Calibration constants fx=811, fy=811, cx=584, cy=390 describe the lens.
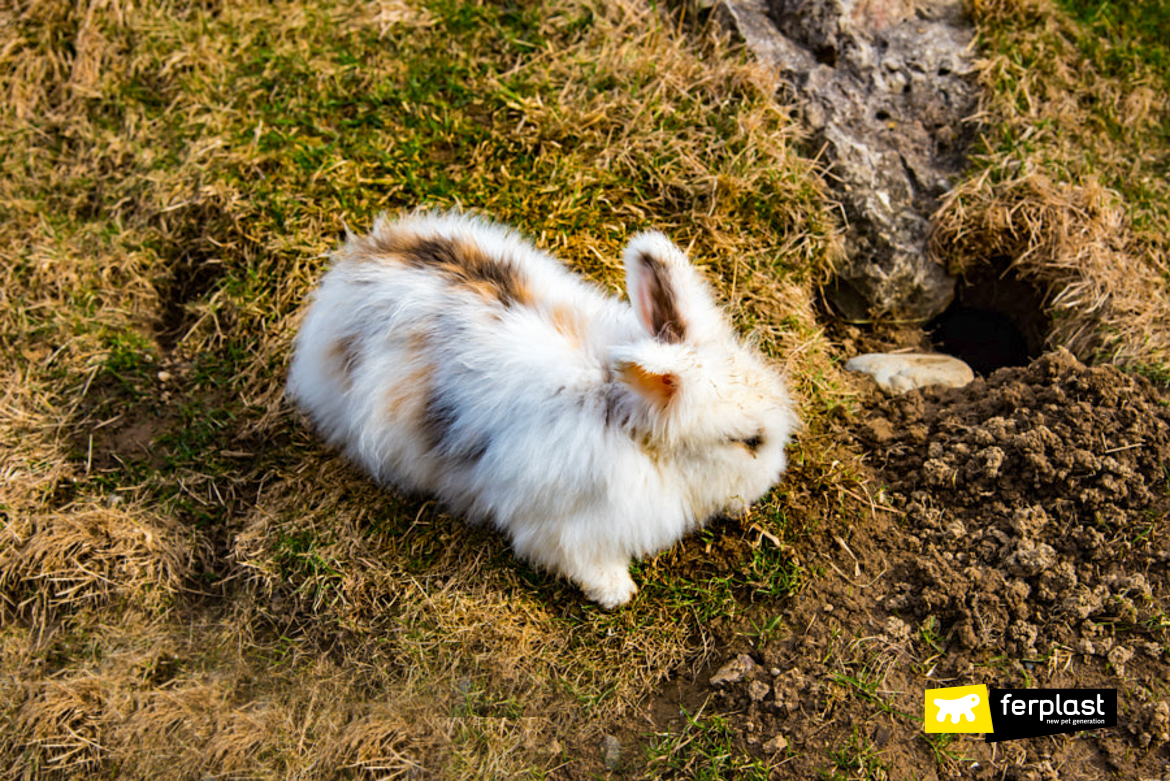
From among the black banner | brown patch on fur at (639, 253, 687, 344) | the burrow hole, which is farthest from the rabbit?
the burrow hole

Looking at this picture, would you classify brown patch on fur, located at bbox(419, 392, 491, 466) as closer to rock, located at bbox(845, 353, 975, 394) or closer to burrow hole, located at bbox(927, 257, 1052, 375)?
rock, located at bbox(845, 353, 975, 394)

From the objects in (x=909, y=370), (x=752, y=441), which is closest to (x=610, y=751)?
(x=752, y=441)

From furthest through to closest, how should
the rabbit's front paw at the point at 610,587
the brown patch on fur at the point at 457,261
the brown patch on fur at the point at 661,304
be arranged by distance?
the rabbit's front paw at the point at 610,587, the brown patch on fur at the point at 457,261, the brown patch on fur at the point at 661,304

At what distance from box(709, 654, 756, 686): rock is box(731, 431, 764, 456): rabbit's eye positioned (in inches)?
28.1

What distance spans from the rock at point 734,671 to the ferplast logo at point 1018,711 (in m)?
0.56

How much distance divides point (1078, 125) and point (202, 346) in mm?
4124

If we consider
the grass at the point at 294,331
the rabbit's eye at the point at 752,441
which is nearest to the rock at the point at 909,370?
the grass at the point at 294,331

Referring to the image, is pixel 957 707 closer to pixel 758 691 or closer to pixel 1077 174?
pixel 758 691

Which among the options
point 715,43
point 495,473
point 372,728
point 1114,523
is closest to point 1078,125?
point 715,43

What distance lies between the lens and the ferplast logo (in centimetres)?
249

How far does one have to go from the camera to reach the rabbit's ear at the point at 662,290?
8.12ft

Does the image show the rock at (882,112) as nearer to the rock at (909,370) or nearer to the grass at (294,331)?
the grass at (294,331)

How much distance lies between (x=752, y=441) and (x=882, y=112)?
6.62 ft

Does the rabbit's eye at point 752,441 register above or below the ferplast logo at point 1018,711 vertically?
above
